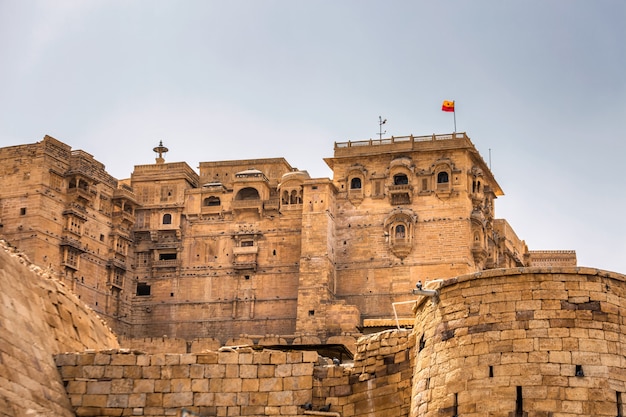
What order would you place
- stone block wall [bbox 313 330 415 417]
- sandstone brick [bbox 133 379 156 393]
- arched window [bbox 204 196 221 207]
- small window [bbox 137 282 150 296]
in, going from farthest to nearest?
arched window [bbox 204 196 221 207] < small window [bbox 137 282 150 296] < sandstone brick [bbox 133 379 156 393] < stone block wall [bbox 313 330 415 417]

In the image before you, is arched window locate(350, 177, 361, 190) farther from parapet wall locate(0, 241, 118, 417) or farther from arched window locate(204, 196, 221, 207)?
parapet wall locate(0, 241, 118, 417)

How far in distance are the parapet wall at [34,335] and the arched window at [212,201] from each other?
38.2 m

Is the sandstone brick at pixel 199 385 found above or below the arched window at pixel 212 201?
below

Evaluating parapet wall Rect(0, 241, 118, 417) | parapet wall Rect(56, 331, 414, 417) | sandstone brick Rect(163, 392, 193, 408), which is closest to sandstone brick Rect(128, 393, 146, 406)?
parapet wall Rect(56, 331, 414, 417)

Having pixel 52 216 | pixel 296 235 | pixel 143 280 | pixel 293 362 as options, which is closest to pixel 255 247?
pixel 296 235

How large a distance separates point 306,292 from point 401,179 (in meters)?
7.46

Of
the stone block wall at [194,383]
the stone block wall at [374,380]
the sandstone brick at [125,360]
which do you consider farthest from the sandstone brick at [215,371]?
the stone block wall at [374,380]

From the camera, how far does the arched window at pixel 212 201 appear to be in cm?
5881

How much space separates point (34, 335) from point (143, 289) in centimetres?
4106

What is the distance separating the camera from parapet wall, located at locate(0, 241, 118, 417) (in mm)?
16219

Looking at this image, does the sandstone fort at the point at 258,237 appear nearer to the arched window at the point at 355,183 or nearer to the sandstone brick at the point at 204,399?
the arched window at the point at 355,183

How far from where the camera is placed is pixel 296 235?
56.7 metres

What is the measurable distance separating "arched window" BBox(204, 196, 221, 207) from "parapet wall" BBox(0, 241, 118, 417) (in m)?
38.2

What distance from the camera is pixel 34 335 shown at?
17.7 metres
